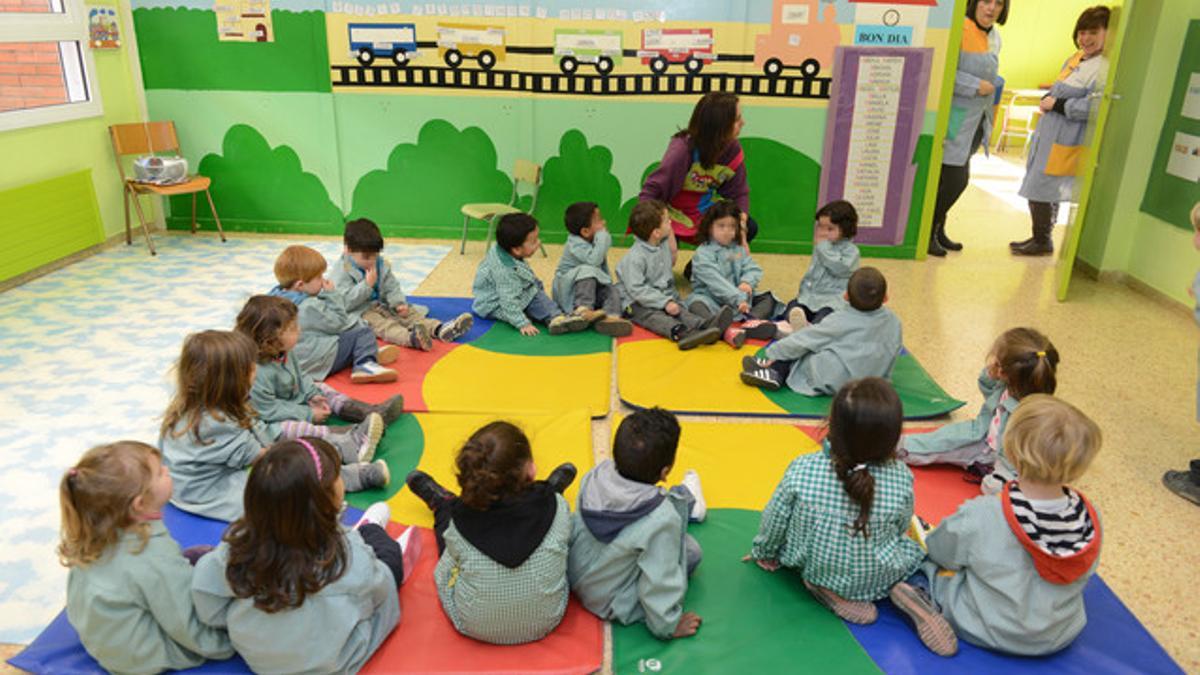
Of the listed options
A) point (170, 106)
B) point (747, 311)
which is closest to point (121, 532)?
point (747, 311)

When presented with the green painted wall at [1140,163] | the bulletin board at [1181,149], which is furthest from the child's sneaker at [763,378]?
the bulletin board at [1181,149]

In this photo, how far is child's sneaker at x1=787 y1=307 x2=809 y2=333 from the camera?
4.89 meters

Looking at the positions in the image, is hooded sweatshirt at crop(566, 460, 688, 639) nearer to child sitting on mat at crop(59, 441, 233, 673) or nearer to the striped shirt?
the striped shirt

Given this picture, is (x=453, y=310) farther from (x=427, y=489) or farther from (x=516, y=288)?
(x=427, y=489)

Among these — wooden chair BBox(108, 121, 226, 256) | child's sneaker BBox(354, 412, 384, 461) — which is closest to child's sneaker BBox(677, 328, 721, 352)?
child's sneaker BBox(354, 412, 384, 461)

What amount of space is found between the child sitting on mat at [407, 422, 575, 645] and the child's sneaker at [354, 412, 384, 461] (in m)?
1.01

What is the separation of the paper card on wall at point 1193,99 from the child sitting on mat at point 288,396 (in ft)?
17.0

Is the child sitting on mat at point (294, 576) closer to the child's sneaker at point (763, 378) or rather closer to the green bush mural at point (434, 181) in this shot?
the child's sneaker at point (763, 378)

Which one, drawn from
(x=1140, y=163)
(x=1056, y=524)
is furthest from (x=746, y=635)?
(x=1140, y=163)

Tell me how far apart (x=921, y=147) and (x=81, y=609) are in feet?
19.0

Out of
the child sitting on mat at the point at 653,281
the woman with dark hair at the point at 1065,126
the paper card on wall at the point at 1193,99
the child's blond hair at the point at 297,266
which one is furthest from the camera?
the woman with dark hair at the point at 1065,126

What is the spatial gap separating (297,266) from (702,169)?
8.97ft

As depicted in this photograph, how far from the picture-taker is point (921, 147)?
6.21m

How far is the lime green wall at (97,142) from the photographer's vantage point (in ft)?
17.9
